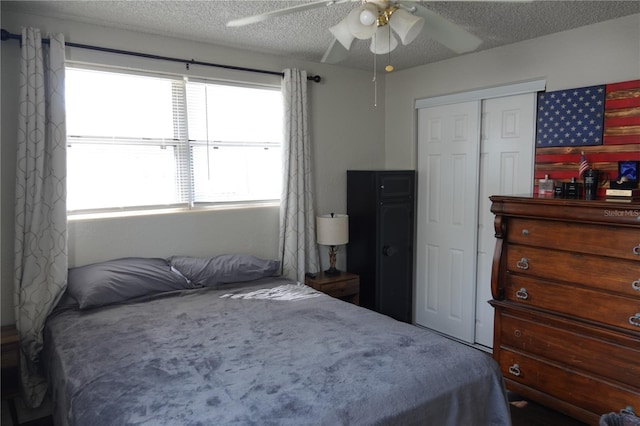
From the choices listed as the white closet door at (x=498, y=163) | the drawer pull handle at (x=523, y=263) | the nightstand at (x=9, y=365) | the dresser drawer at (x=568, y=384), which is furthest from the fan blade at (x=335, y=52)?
the nightstand at (x=9, y=365)

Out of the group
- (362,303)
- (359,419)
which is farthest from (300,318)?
(362,303)

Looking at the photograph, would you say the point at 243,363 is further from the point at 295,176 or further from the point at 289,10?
the point at 295,176

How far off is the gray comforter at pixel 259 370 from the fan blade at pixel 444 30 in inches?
58.3

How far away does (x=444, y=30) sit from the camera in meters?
2.04

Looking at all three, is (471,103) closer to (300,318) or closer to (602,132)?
(602,132)

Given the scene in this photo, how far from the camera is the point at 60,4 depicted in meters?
2.46

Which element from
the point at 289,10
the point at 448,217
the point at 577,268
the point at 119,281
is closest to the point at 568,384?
the point at 577,268

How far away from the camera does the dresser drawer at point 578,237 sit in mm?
2299

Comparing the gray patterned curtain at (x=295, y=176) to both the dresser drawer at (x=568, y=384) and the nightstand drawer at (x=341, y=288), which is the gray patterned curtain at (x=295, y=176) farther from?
the dresser drawer at (x=568, y=384)

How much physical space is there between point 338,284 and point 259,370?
5.95 ft

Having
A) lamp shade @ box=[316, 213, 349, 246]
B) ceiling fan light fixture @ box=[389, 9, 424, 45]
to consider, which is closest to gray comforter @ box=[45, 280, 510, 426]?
lamp shade @ box=[316, 213, 349, 246]

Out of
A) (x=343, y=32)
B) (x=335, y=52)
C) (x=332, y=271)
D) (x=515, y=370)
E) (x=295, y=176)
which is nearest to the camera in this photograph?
(x=343, y=32)

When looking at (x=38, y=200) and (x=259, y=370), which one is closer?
(x=259, y=370)

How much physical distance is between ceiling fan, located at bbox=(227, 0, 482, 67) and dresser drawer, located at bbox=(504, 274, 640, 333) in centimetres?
152
